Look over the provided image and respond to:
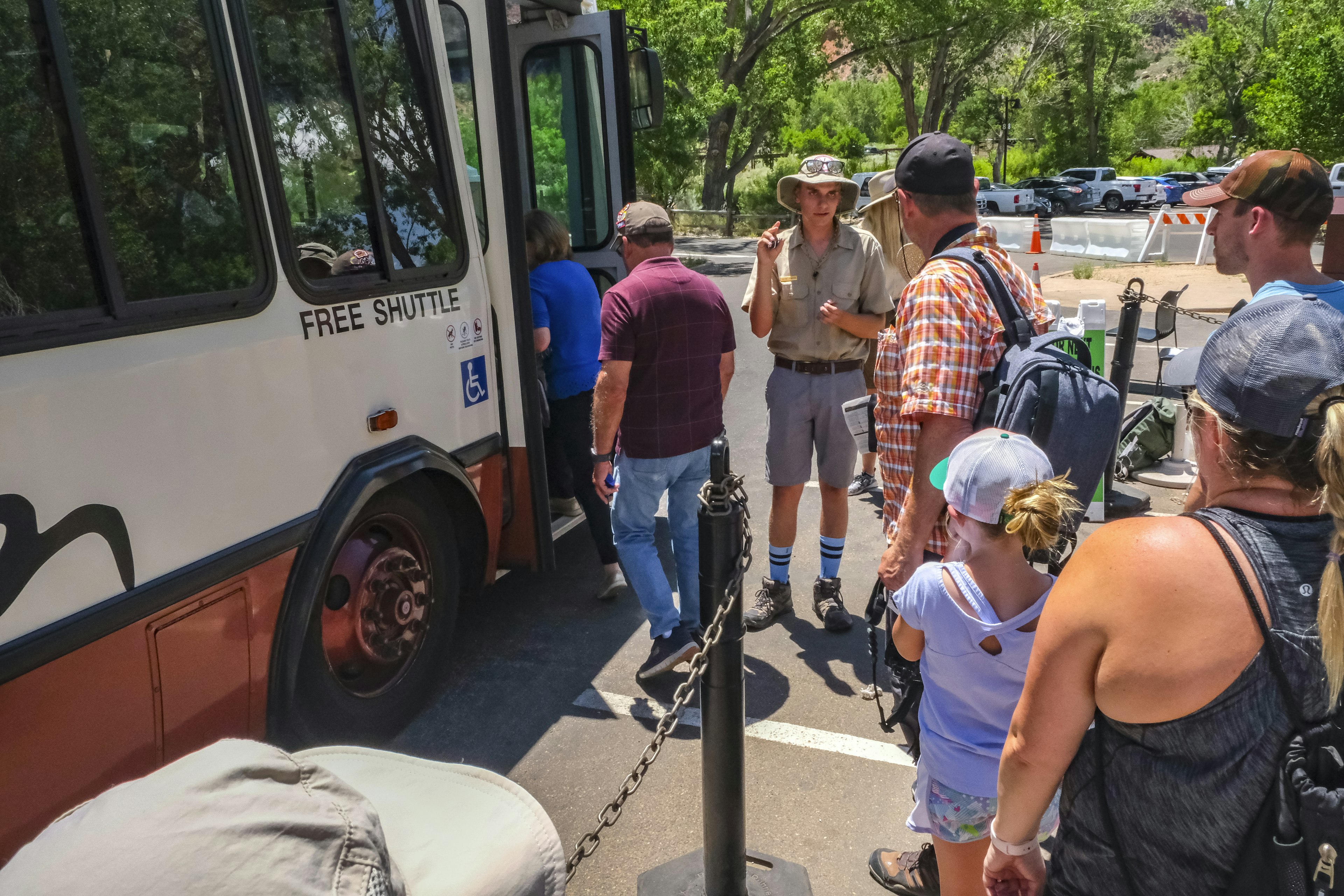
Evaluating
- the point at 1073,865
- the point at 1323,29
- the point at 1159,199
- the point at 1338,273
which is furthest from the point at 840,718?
the point at 1159,199

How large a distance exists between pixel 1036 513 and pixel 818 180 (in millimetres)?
2507

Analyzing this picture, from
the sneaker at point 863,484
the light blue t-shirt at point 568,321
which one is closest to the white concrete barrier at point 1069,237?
the sneaker at point 863,484

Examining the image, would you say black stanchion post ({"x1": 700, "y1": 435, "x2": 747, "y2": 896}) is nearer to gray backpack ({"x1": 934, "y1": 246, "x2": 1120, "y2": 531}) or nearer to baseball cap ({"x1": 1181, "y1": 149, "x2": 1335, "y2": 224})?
gray backpack ({"x1": 934, "y1": 246, "x2": 1120, "y2": 531})

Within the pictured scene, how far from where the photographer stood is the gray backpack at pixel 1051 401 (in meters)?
2.32

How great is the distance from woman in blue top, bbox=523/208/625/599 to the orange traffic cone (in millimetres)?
17951

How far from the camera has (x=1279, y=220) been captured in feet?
10.7

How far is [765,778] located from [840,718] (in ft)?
1.59

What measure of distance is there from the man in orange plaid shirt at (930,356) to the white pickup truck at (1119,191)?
39.3m

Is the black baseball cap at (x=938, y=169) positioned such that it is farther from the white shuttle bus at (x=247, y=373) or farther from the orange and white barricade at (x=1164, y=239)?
the orange and white barricade at (x=1164, y=239)

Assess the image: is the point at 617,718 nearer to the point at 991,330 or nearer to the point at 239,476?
the point at 239,476

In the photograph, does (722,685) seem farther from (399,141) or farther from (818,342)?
(399,141)

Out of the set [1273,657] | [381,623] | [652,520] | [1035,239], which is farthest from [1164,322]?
[1035,239]

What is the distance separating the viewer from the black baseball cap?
8.46 ft

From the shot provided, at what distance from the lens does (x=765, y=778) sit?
331 centimetres
